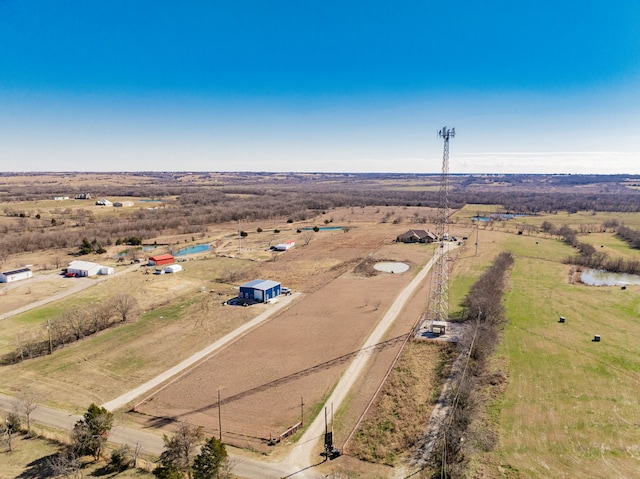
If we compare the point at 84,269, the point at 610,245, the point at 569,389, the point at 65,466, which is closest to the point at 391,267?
the point at 569,389

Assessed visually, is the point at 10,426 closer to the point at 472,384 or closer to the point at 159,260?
the point at 472,384

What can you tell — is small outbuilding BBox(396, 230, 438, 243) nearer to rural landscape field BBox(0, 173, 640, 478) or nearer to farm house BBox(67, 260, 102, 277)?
rural landscape field BBox(0, 173, 640, 478)

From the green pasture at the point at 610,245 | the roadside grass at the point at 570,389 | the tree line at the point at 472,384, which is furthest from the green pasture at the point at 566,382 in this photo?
the green pasture at the point at 610,245

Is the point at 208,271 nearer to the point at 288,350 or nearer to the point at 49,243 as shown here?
the point at 288,350

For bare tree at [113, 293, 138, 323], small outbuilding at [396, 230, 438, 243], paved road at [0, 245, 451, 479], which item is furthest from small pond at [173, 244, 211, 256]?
paved road at [0, 245, 451, 479]

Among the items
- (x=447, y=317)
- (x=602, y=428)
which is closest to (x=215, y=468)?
(x=602, y=428)

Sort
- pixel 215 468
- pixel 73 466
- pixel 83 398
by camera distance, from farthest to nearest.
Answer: pixel 83 398 → pixel 73 466 → pixel 215 468
